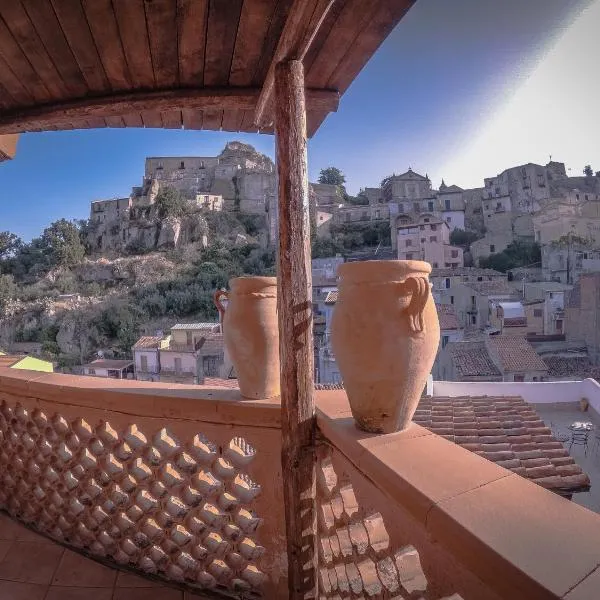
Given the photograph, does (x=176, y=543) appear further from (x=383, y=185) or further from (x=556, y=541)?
(x=383, y=185)

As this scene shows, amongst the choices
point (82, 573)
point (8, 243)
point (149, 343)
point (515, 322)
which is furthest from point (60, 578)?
point (8, 243)

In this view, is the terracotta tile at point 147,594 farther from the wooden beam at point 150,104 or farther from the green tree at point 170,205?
the green tree at point 170,205

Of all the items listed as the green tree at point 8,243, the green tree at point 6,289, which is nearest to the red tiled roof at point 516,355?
the green tree at point 6,289

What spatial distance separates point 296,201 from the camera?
1532 mm

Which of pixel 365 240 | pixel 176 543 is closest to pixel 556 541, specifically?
pixel 176 543

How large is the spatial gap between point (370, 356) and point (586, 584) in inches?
26.4

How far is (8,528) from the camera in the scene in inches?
86.3

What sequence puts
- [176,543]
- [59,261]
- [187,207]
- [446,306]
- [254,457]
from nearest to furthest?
[254,457], [176,543], [446,306], [59,261], [187,207]

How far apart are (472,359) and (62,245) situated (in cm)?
3441

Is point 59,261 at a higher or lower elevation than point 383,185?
lower

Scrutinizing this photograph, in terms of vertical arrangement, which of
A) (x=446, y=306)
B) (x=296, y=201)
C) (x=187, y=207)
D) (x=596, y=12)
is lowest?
(x=446, y=306)

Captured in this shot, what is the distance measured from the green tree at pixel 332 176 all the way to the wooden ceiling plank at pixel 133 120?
4807 centimetres

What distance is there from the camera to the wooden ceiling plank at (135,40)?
4.93 feet

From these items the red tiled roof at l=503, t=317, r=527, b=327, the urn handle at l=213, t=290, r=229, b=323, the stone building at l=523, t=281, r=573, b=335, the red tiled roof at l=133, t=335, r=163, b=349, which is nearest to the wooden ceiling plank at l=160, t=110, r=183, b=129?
the urn handle at l=213, t=290, r=229, b=323
